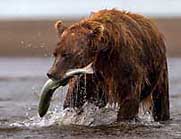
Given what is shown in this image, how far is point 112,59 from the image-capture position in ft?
31.6

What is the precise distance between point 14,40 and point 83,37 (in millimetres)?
12392

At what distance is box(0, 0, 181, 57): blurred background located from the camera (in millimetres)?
20875

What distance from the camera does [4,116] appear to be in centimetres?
1153

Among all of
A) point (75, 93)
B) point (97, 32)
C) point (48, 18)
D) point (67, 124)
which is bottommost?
point (48, 18)

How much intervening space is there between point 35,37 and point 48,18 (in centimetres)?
304

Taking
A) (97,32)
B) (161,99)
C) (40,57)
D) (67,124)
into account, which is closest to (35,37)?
(40,57)

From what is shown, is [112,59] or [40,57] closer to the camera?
[112,59]

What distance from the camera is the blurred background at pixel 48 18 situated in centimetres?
2088

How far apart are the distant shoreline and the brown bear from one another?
9.29 m

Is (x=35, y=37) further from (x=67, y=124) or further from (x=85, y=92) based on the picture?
(x=85, y=92)

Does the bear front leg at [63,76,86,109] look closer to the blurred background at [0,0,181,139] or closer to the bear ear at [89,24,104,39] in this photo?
the blurred background at [0,0,181,139]

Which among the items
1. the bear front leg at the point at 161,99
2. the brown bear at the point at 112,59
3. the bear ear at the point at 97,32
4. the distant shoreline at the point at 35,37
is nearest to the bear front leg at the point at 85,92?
the brown bear at the point at 112,59

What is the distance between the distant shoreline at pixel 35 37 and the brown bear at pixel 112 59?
929 centimetres

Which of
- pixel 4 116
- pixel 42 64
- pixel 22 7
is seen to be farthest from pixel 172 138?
pixel 22 7
